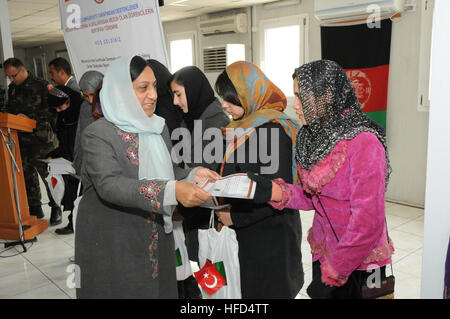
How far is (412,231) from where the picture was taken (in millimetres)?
3758

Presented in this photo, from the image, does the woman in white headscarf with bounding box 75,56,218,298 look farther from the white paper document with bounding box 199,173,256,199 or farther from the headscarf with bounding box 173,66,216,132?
the headscarf with bounding box 173,66,216,132

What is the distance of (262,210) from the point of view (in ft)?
5.24

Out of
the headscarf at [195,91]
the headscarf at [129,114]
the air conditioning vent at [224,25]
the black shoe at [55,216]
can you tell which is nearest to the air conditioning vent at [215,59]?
the air conditioning vent at [224,25]

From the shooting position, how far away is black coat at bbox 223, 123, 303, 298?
160cm

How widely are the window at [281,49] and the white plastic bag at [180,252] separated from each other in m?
4.03

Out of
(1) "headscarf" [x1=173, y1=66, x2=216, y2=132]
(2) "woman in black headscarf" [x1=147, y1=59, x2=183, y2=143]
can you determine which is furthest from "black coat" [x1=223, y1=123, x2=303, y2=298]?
(2) "woman in black headscarf" [x1=147, y1=59, x2=183, y2=143]

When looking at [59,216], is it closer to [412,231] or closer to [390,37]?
[412,231]

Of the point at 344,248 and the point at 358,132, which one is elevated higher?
the point at 358,132

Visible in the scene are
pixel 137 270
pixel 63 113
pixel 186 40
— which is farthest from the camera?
pixel 186 40

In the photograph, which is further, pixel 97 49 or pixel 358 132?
pixel 97 49

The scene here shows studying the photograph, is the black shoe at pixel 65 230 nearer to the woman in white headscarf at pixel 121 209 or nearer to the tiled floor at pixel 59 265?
the tiled floor at pixel 59 265

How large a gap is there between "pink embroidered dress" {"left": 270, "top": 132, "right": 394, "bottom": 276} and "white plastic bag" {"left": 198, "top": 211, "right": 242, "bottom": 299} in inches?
15.2

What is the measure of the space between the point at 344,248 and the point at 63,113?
299 cm
